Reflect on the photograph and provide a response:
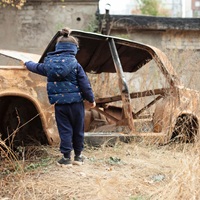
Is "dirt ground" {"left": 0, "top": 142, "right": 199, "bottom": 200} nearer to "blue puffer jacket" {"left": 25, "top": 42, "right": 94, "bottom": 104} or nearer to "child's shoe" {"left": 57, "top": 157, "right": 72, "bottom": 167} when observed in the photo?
"child's shoe" {"left": 57, "top": 157, "right": 72, "bottom": 167}

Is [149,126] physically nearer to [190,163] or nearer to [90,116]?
[90,116]

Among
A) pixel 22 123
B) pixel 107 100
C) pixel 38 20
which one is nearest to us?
pixel 22 123

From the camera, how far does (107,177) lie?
4.18 m

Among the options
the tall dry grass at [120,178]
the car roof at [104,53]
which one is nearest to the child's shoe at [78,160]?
the tall dry grass at [120,178]

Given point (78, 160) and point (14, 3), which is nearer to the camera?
point (78, 160)

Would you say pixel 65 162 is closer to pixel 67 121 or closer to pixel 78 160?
pixel 78 160

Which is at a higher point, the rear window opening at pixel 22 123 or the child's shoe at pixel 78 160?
the rear window opening at pixel 22 123

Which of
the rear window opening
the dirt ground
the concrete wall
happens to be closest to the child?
the dirt ground

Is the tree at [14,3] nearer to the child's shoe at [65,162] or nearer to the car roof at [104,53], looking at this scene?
the car roof at [104,53]

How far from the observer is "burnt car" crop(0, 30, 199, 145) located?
16.1 feet

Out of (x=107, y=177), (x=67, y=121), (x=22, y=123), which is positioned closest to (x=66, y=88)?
(x=67, y=121)

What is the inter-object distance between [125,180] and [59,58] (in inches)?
57.7

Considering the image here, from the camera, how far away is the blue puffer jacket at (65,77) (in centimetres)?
444

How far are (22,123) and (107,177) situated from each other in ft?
5.59
